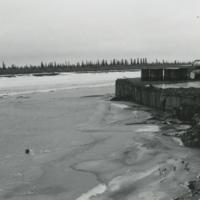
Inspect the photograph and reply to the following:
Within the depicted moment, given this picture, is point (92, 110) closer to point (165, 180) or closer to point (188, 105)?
point (188, 105)

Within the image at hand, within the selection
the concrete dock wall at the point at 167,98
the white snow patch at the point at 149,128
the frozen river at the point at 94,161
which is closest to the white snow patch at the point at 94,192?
the frozen river at the point at 94,161

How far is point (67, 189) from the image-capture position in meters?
8.39

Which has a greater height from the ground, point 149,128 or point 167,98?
point 167,98

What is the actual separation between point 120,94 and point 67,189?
24.9m

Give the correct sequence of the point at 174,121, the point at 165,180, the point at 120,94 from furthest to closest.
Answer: the point at 120,94, the point at 174,121, the point at 165,180

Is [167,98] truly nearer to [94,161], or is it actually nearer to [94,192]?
[94,161]

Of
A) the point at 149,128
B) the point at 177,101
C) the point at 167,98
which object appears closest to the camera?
the point at 149,128

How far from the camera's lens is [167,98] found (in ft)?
69.4

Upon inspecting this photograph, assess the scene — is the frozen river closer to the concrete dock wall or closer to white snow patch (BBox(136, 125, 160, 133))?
white snow patch (BBox(136, 125, 160, 133))

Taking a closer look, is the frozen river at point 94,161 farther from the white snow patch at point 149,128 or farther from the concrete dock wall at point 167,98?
the concrete dock wall at point 167,98

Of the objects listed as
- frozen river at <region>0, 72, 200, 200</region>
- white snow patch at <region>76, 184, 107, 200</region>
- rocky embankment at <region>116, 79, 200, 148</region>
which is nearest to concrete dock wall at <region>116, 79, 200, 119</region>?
rocky embankment at <region>116, 79, 200, 148</region>

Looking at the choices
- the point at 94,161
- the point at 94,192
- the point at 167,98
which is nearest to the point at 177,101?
the point at 167,98

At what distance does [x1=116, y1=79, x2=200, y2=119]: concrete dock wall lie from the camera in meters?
17.6

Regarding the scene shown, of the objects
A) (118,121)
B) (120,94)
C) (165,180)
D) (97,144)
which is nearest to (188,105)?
(118,121)
